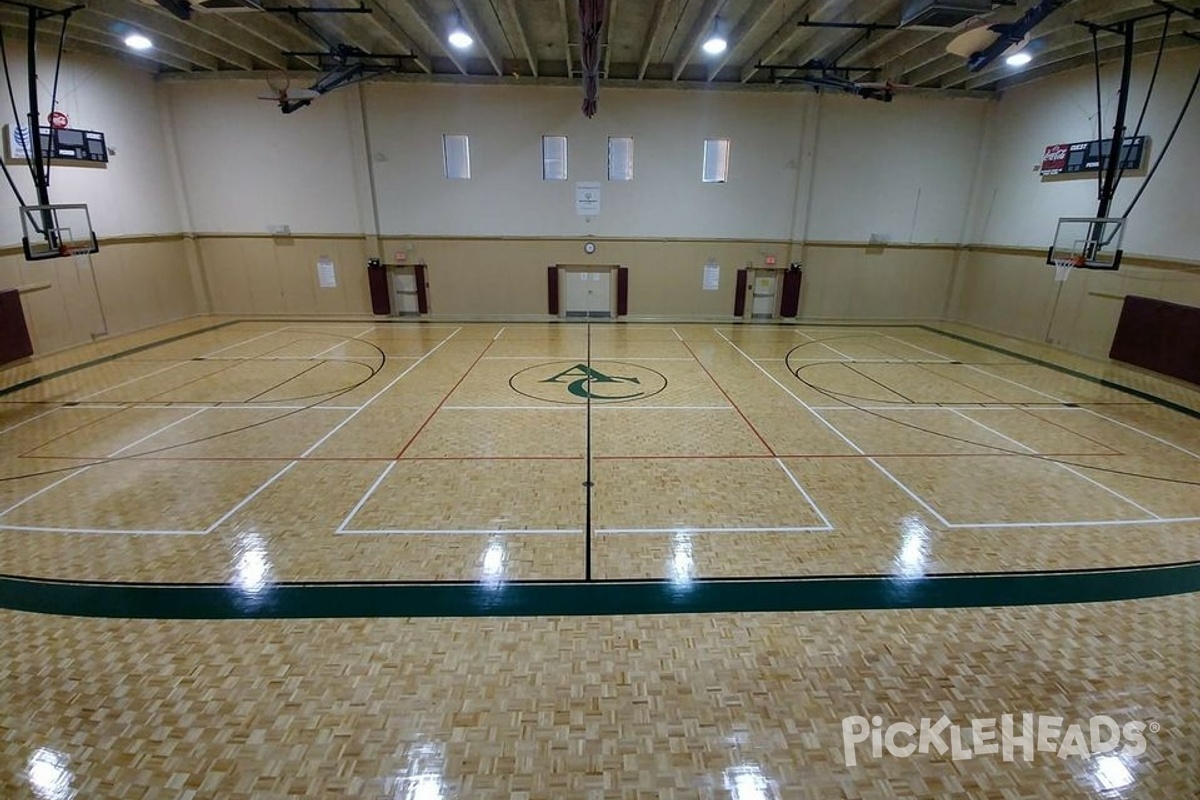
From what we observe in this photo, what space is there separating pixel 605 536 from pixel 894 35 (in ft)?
28.0

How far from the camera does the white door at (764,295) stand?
11.8 m

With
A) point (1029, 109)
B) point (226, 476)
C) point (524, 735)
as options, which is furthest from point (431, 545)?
point (1029, 109)

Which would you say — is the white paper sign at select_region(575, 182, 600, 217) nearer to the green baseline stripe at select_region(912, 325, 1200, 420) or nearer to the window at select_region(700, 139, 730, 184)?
the window at select_region(700, 139, 730, 184)

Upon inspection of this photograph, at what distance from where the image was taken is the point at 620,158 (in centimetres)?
1105

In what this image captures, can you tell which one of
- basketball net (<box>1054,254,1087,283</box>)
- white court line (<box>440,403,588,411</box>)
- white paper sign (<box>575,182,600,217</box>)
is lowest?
white court line (<box>440,403,588,411</box>)

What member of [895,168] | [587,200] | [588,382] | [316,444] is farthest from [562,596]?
[895,168]

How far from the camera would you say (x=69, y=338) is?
8.76 meters

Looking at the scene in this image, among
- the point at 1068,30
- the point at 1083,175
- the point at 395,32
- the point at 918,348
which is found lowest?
the point at 918,348

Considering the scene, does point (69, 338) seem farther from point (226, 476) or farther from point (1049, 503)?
point (1049, 503)

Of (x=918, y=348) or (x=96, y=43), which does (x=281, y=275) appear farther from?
(x=918, y=348)

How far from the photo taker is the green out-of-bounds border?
314cm

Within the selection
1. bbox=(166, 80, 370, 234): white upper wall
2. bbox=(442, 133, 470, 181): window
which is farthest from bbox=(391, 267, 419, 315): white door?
bbox=(442, 133, 470, 181): window

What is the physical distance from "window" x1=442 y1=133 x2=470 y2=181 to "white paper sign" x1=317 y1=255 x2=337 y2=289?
2969 mm

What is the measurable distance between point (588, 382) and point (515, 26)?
5.35 meters
